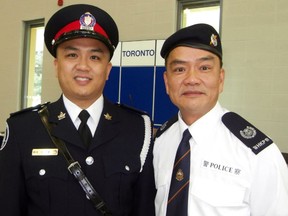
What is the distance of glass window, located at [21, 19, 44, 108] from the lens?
202 inches

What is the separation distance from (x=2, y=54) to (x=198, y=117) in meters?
4.78

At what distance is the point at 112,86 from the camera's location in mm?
3795

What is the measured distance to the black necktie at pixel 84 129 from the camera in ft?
4.15

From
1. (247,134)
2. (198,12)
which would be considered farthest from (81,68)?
(198,12)

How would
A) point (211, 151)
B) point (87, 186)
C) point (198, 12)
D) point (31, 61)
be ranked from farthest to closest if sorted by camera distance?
point (31, 61) < point (198, 12) < point (211, 151) < point (87, 186)

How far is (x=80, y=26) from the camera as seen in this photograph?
1287 mm

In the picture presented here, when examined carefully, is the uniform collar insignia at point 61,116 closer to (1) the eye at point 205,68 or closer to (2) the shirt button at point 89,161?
(2) the shirt button at point 89,161

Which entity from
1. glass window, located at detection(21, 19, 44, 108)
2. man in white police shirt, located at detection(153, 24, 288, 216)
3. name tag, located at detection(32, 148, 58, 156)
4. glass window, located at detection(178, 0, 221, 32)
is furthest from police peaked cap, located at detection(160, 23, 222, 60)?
glass window, located at detection(21, 19, 44, 108)

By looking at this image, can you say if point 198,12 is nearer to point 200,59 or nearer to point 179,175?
point 200,59

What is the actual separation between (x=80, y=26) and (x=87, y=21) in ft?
0.13

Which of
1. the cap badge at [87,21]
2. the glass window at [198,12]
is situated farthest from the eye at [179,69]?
the glass window at [198,12]

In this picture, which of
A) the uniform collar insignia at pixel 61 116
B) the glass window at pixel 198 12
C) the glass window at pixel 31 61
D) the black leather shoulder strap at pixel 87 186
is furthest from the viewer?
the glass window at pixel 31 61

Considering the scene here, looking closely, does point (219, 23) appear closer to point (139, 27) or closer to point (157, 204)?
point (139, 27)

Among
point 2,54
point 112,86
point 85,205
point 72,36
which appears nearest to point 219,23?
point 112,86
